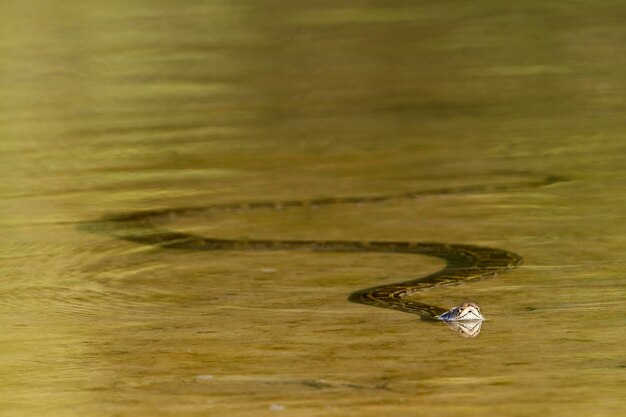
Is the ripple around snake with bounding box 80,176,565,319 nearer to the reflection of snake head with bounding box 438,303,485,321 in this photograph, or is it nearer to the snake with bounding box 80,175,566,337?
the snake with bounding box 80,175,566,337

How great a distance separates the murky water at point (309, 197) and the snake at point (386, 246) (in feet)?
0.38

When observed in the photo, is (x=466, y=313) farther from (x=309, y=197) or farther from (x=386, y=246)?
(x=309, y=197)

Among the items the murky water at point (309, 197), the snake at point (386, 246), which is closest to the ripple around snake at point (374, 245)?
the snake at point (386, 246)

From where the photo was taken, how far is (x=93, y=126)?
13.8 meters

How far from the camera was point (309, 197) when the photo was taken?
10.4 m

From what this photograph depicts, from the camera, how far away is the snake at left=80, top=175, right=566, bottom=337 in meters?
7.34

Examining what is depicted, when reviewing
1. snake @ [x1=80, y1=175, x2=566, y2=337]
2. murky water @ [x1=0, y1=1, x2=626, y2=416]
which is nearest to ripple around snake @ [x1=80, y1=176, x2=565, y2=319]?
snake @ [x1=80, y1=175, x2=566, y2=337]

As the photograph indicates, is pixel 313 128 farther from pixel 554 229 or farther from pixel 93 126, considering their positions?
pixel 554 229

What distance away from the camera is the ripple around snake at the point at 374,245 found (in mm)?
7656

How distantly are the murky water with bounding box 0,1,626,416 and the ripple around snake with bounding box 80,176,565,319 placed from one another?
12 centimetres

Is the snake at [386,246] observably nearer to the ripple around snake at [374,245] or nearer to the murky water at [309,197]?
the ripple around snake at [374,245]

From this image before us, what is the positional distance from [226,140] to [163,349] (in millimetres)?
6302

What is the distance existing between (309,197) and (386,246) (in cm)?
177

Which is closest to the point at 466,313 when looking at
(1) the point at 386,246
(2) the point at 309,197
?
(1) the point at 386,246
